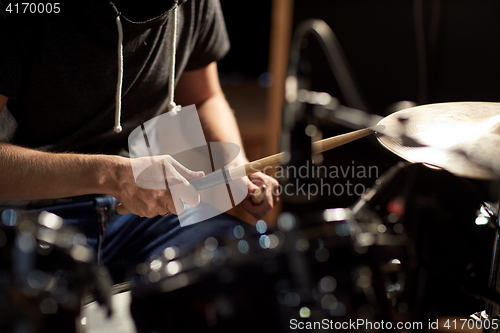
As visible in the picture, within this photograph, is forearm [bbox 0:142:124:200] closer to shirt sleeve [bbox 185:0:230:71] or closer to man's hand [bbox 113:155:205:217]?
man's hand [bbox 113:155:205:217]

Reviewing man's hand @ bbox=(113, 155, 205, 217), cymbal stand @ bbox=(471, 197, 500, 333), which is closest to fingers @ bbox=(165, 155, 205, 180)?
man's hand @ bbox=(113, 155, 205, 217)

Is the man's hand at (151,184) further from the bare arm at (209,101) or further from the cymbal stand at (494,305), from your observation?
the cymbal stand at (494,305)

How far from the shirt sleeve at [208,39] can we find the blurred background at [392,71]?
48 centimetres

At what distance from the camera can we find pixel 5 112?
0.64 metres

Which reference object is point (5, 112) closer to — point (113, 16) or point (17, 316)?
point (113, 16)

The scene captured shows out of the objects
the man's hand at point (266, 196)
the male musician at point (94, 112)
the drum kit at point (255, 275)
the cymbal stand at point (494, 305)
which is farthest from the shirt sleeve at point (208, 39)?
the cymbal stand at point (494, 305)

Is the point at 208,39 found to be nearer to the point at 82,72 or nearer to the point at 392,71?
the point at 82,72

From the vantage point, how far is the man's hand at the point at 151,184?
0.59 m

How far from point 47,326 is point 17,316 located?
35mm

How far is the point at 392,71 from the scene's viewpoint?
1.49m

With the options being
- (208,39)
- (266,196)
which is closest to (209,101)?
(208,39)

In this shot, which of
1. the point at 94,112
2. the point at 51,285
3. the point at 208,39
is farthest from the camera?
the point at 208,39

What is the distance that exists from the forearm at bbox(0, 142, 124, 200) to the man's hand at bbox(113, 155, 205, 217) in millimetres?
19

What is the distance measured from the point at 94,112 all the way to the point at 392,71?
117 centimetres
